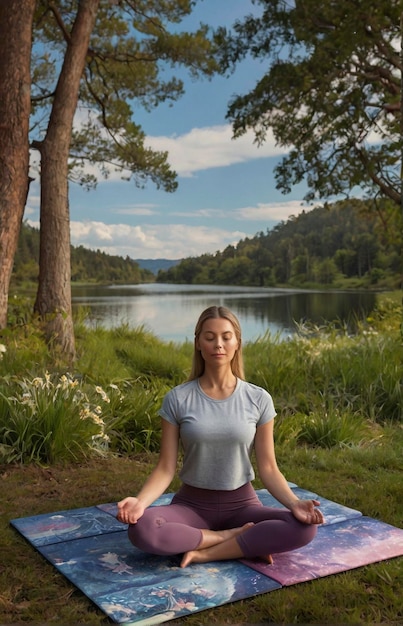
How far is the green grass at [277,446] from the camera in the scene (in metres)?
2.22

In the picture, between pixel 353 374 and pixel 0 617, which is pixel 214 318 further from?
pixel 353 374

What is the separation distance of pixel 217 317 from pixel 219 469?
575 mm

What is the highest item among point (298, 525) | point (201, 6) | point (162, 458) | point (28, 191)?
point (201, 6)

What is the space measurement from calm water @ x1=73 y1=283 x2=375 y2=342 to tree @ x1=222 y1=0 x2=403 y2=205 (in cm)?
214

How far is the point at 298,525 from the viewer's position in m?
2.44

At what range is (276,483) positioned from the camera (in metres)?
2.55

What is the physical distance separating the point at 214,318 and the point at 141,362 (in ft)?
15.0

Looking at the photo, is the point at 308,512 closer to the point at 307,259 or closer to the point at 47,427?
the point at 47,427

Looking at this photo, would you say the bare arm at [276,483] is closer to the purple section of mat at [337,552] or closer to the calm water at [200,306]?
the purple section of mat at [337,552]

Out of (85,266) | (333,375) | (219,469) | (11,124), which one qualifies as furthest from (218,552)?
(85,266)

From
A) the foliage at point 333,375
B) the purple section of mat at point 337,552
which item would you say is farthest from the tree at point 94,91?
the purple section of mat at point 337,552

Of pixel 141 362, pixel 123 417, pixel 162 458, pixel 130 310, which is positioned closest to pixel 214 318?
pixel 162 458

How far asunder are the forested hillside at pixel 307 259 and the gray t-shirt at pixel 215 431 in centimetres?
1115

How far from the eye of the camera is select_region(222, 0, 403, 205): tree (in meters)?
10.7
